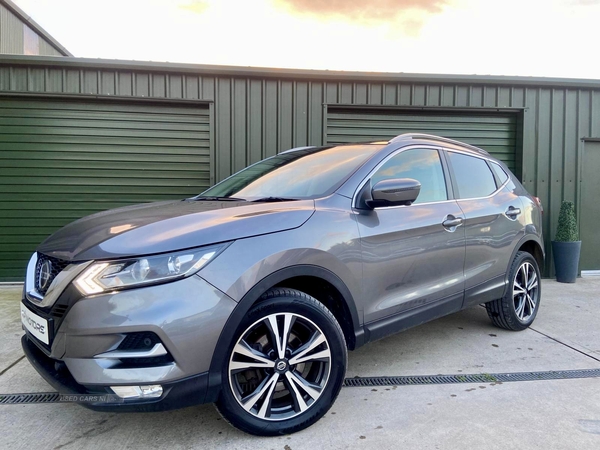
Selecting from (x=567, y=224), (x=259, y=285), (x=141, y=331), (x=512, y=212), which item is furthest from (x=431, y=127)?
(x=141, y=331)

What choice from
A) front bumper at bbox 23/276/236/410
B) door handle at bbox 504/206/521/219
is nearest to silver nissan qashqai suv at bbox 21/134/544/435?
front bumper at bbox 23/276/236/410

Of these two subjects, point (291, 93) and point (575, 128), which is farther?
point (575, 128)

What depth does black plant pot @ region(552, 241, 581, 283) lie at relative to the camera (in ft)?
21.3

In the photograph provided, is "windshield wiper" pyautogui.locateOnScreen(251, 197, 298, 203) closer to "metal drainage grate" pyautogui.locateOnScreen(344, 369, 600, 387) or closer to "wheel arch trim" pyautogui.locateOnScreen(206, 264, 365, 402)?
"wheel arch trim" pyautogui.locateOnScreen(206, 264, 365, 402)

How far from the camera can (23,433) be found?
94.2 inches

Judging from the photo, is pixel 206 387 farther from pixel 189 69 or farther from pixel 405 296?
pixel 189 69

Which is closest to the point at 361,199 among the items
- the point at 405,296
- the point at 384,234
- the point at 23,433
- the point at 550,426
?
the point at 384,234

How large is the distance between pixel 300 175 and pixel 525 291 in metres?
2.60

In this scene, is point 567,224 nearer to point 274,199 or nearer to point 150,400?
point 274,199

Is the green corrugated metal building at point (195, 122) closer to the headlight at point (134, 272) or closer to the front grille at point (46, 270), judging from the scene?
the front grille at point (46, 270)

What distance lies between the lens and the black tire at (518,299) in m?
3.95

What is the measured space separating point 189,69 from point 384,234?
459 cm

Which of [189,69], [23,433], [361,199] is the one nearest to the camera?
[23,433]

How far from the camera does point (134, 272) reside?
77.0 inches
